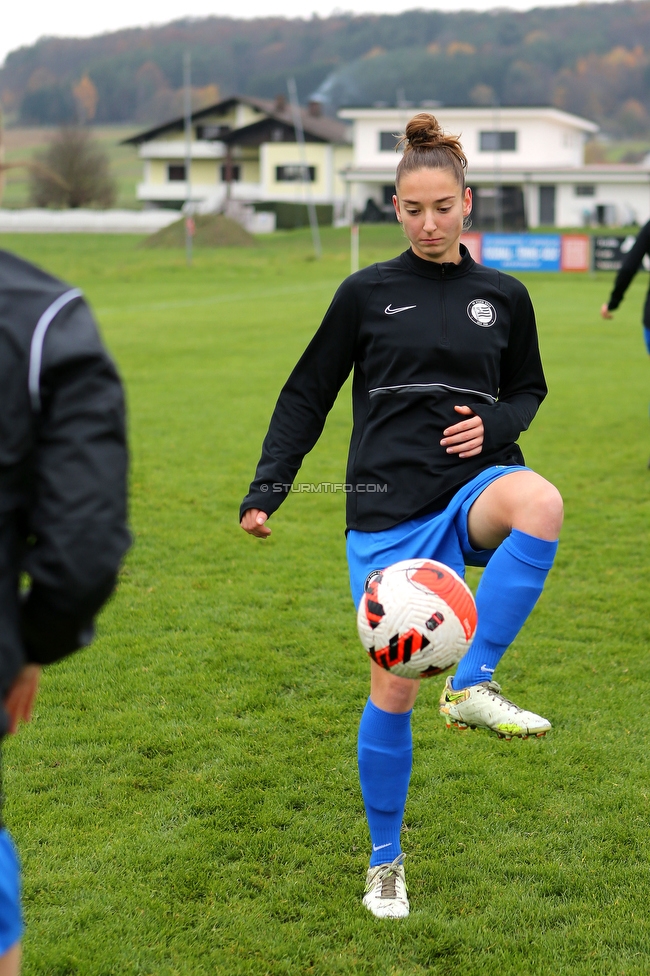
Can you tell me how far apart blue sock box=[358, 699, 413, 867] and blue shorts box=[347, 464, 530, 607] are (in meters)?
0.37

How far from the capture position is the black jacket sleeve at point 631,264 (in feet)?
27.2

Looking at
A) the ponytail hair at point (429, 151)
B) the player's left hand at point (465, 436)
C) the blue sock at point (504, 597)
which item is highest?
the ponytail hair at point (429, 151)

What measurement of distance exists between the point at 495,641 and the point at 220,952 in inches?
47.4

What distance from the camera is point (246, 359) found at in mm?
16312

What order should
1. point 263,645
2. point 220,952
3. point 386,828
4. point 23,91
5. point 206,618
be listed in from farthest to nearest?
1. point 23,91
2. point 206,618
3. point 263,645
4. point 386,828
5. point 220,952

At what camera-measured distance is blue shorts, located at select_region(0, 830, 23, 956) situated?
5.81ft

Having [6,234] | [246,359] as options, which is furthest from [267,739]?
[6,234]

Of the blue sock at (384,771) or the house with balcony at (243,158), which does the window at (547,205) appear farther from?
the blue sock at (384,771)

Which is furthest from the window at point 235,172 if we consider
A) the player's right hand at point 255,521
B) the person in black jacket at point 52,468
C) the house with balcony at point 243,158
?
the person in black jacket at point 52,468

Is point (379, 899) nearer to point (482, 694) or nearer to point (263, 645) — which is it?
point (482, 694)

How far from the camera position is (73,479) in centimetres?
174

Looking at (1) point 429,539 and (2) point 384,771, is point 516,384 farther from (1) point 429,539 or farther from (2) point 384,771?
(2) point 384,771

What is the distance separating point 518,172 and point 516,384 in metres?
57.8

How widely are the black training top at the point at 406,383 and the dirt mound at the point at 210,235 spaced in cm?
4291
